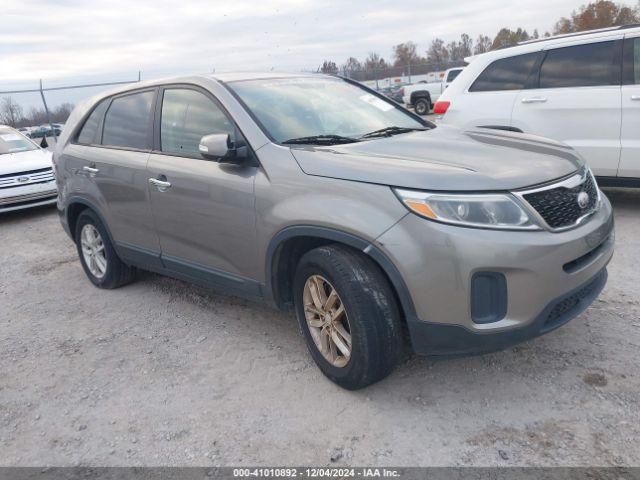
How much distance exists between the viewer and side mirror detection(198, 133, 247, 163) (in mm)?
3221

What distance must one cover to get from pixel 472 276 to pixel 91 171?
341cm

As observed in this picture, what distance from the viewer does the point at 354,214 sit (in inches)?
109

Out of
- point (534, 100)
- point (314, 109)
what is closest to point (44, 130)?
point (534, 100)

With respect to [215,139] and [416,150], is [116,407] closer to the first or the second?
[215,139]

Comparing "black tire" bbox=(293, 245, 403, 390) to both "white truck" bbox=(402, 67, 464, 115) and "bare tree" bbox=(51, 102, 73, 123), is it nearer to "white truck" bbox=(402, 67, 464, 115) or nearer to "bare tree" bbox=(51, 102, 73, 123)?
"bare tree" bbox=(51, 102, 73, 123)

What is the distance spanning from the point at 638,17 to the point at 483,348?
52.6 metres

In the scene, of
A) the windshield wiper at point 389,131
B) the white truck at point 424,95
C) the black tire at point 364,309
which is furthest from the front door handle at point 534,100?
the white truck at point 424,95

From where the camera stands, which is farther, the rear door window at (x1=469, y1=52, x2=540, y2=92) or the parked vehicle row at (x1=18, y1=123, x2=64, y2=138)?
the parked vehicle row at (x1=18, y1=123, x2=64, y2=138)

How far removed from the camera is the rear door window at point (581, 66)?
565 centimetres

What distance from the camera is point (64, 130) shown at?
527 centimetres

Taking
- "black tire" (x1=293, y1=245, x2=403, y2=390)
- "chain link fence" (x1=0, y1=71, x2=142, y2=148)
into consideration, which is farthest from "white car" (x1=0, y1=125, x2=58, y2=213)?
"chain link fence" (x1=0, y1=71, x2=142, y2=148)

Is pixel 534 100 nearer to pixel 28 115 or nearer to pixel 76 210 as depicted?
pixel 76 210

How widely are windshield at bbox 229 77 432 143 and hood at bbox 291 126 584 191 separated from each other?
0.91 feet

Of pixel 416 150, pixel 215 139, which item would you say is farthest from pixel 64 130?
pixel 416 150
